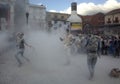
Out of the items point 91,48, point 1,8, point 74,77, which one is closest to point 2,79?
point 74,77

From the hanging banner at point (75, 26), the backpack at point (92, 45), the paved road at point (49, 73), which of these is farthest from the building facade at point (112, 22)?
the backpack at point (92, 45)

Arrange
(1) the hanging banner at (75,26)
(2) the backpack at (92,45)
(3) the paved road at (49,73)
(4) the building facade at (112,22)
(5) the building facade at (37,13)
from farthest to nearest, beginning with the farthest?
(4) the building facade at (112,22), (5) the building facade at (37,13), (1) the hanging banner at (75,26), (2) the backpack at (92,45), (3) the paved road at (49,73)

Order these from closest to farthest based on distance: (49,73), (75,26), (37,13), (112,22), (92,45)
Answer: (92,45), (49,73), (75,26), (37,13), (112,22)

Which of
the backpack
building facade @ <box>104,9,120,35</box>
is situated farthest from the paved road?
building facade @ <box>104,9,120,35</box>

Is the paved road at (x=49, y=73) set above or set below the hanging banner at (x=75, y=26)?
below

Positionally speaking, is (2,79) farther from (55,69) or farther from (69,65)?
(69,65)

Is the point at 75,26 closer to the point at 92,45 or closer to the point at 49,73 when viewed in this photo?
the point at 49,73

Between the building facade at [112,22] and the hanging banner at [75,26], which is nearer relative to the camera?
the hanging banner at [75,26]

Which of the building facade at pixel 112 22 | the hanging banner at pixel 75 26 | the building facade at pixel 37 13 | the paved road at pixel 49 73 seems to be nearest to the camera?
the paved road at pixel 49 73

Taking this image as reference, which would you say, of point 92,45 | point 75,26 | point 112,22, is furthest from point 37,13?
point 92,45

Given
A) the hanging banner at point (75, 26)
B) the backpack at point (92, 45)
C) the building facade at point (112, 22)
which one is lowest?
the backpack at point (92, 45)

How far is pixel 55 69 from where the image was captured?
40.8 ft

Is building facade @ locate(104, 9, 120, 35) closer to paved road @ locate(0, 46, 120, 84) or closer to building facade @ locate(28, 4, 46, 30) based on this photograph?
building facade @ locate(28, 4, 46, 30)

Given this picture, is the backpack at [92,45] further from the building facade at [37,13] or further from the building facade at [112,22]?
the building facade at [112,22]
